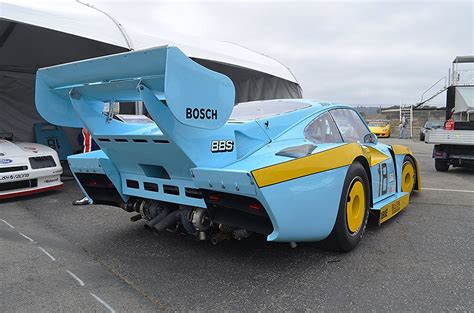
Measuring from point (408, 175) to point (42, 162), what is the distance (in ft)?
18.3

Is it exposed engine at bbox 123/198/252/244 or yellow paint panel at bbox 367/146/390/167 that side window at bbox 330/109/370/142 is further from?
exposed engine at bbox 123/198/252/244

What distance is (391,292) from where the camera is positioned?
98.9 inches

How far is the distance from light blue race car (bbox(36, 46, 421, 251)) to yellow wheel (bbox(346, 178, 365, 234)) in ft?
0.04

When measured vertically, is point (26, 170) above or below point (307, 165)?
below

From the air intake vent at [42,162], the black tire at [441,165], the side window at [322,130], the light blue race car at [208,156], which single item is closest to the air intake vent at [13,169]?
the air intake vent at [42,162]

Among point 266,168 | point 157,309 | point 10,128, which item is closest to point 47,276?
point 157,309

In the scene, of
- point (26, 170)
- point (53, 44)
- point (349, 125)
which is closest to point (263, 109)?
point (349, 125)

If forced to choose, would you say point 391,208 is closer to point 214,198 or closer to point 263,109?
point 263,109

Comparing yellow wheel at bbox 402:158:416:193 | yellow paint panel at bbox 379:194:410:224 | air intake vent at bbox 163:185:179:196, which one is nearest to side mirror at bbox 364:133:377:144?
yellow paint panel at bbox 379:194:410:224

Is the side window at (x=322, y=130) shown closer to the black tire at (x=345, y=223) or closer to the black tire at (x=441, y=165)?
the black tire at (x=345, y=223)

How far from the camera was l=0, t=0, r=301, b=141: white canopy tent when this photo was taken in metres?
6.38

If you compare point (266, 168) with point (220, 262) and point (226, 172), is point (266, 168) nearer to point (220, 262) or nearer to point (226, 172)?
point (226, 172)

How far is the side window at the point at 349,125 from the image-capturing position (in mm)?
3613

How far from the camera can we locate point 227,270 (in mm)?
2895
